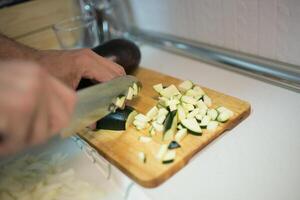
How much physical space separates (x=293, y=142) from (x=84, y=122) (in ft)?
1.60

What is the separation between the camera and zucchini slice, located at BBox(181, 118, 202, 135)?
772 mm

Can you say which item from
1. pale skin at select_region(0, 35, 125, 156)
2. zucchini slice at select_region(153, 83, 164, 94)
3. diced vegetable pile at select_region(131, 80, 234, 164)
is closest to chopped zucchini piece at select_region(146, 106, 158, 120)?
diced vegetable pile at select_region(131, 80, 234, 164)

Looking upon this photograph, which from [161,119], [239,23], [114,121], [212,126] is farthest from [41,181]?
[239,23]

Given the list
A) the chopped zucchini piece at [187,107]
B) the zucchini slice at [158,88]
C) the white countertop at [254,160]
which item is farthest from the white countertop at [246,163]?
the zucchini slice at [158,88]

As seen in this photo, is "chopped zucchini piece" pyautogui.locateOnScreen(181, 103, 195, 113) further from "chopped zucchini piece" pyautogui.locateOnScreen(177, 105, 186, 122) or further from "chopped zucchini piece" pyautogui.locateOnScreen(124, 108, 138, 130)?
"chopped zucchini piece" pyautogui.locateOnScreen(124, 108, 138, 130)

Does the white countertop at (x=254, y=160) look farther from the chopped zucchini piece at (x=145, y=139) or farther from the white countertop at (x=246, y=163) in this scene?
the chopped zucchini piece at (x=145, y=139)

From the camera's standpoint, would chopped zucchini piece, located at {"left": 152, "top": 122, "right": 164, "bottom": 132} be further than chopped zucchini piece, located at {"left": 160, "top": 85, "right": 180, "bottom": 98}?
No

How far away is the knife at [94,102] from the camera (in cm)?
67

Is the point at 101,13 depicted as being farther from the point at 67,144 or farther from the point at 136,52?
the point at 67,144

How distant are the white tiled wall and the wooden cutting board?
8.3 inches

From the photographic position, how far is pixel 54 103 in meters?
0.51

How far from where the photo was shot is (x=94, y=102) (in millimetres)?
717

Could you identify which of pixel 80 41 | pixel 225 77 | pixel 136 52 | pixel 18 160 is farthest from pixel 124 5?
pixel 18 160

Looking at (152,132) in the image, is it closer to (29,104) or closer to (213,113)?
(213,113)
